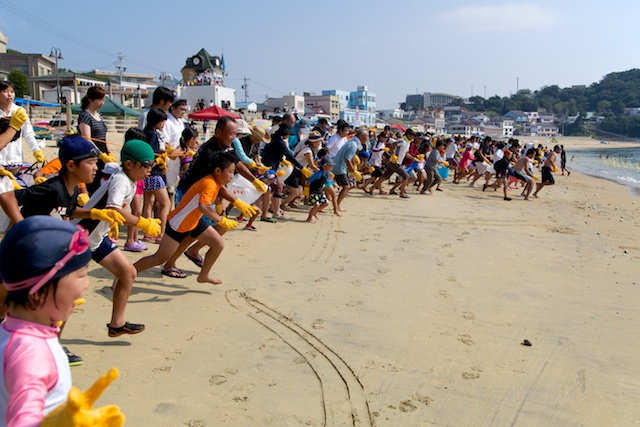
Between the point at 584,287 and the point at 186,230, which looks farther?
the point at 584,287

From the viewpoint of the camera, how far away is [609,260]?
736 cm

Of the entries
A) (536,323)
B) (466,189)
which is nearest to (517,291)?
(536,323)

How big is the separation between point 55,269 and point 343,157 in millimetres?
8505

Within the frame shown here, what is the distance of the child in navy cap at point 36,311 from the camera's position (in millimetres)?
1421

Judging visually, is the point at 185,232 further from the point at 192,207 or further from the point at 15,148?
the point at 15,148

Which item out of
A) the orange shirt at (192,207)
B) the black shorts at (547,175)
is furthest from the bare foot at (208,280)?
the black shorts at (547,175)

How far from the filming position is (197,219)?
15.8ft

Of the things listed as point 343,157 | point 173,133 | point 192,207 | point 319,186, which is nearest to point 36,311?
point 192,207

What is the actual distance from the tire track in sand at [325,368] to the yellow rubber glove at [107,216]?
5.04 ft

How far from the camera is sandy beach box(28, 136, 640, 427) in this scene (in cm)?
319

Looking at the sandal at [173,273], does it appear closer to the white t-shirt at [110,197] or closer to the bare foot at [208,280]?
the bare foot at [208,280]

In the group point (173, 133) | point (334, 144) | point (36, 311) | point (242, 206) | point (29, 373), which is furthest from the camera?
point (334, 144)

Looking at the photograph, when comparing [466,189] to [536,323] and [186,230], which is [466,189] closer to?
[536,323]

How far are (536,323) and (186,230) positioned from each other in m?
3.40
